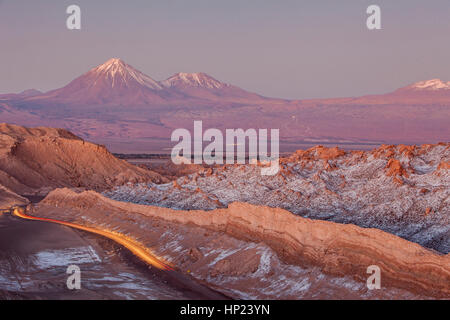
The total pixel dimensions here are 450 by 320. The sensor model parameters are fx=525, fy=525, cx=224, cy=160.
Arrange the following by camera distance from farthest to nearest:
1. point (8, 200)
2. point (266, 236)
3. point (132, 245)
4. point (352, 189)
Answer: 1. point (8, 200)
2. point (352, 189)
3. point (132, 245)
4. point (266, 236)

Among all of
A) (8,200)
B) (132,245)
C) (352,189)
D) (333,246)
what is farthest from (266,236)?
(8,200)

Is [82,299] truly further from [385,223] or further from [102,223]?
[102,223]

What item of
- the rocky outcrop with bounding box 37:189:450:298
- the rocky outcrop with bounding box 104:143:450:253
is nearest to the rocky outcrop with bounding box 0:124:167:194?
the rocky outcrop with bounding box 104:143:450:253

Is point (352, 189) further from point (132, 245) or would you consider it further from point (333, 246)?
point (132, 245)

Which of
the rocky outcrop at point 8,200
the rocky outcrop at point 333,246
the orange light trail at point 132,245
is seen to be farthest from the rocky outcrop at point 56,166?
the rocky outcrop at point 333,246

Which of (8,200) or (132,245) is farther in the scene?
(8,200)
